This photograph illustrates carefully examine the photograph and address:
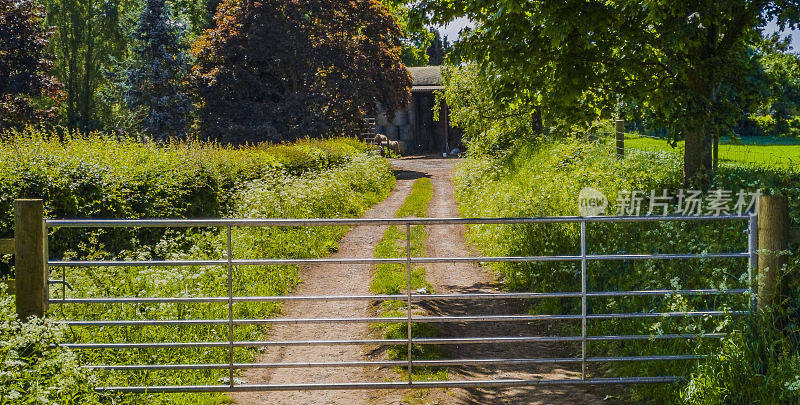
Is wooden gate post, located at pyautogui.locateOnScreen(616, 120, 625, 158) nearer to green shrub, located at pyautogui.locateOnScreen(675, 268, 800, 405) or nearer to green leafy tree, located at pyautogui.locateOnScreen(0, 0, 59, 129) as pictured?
green shrub, located at pyautogui.locateOnScreen(675, 268, 800, 405)

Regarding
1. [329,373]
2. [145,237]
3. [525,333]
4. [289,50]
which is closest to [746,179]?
[525,333]

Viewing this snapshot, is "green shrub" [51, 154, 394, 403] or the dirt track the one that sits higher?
"green shrub" [51, 154, 394, 403]

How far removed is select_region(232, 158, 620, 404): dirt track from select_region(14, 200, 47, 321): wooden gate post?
1975 mm

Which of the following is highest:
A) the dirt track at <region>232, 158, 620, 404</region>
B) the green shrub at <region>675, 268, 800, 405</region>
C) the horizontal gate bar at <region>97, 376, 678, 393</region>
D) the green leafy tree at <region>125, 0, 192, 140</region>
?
the green leafy tree at <region>125, 0, 192, 140</region>

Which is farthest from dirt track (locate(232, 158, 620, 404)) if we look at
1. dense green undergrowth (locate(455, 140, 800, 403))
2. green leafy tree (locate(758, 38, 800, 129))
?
green leafy tree (locate(758, 38, 800, 129))

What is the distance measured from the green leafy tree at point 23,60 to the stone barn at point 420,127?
65.9ft

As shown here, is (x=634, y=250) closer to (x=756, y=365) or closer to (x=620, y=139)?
(x=756, y=365)

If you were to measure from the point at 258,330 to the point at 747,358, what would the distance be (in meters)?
5.35

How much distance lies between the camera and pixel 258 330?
862cm

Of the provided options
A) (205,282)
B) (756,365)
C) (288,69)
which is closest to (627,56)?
(756,365)

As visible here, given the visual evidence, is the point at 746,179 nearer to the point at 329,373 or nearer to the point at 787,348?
the point at 787,348

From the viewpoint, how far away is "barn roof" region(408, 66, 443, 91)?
48003 mm

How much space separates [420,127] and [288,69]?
59.1 ft

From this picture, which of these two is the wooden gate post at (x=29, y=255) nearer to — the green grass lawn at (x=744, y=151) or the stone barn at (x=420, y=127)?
the green grass lawn at (x=744, y=151)
